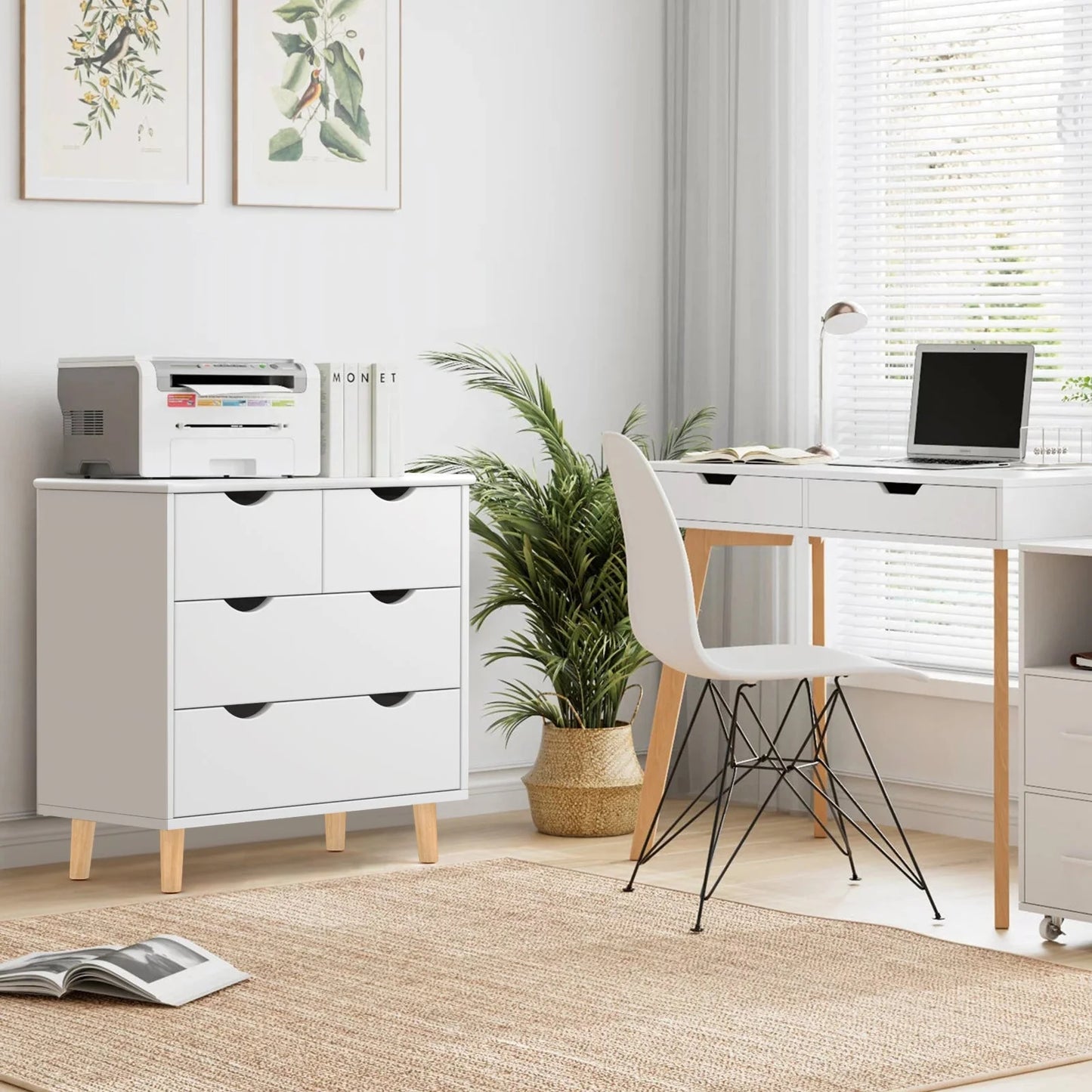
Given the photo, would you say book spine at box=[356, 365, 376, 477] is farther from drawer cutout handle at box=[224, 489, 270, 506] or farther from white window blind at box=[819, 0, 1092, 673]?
white window blind at box=[819, 0, 1092, 673]

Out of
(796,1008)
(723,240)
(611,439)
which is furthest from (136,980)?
(723,240)

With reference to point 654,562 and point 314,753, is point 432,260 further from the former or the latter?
point 654,562

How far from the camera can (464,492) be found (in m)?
4.23

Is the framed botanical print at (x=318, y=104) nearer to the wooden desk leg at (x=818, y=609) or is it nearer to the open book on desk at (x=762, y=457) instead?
the open book on desk at (x=762, y=457)

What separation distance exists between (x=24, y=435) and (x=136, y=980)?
1.51 metres

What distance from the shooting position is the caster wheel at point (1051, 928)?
3.47m

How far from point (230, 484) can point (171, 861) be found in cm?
75

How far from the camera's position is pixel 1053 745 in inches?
136

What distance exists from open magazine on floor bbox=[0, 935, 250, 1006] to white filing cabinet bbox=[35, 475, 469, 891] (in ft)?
2.27

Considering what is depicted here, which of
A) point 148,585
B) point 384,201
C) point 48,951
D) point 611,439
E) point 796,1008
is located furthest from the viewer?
point 384,201

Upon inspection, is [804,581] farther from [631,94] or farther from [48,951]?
[48,951]

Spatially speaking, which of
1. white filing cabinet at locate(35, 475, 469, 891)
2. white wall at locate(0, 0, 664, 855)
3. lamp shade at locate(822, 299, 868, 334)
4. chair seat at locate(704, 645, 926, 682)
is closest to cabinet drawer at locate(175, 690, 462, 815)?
white filing cabinet at locate(35, 475, 469, 891)

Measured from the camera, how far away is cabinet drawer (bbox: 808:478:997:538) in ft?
11.6

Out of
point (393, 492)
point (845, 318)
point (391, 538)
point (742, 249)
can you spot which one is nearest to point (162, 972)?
point (391, 538)
